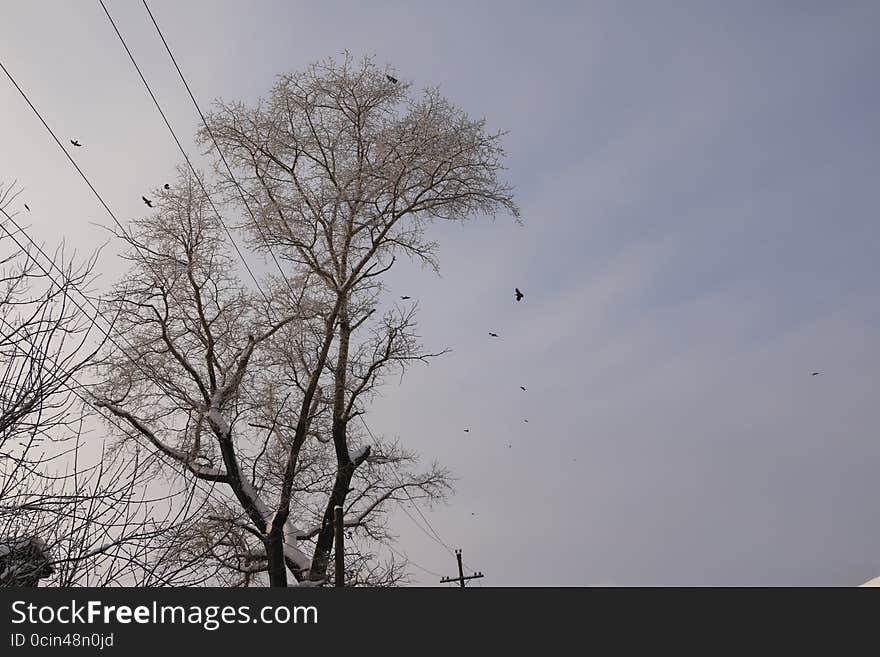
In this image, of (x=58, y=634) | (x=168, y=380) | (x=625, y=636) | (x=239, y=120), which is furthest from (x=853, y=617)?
(x=239, y=120)

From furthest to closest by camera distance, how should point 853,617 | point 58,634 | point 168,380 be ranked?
point 168,380
point 853,617
point 58,634

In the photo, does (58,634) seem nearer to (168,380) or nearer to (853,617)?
(853,617)

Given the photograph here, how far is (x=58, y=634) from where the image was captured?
3.81m

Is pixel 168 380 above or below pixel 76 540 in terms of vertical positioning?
above

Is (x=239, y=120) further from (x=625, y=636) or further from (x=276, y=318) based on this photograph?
(x=625, y=636)

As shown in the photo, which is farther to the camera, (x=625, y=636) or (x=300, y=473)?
(x=300, y=473)

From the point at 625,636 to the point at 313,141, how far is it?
12.7m

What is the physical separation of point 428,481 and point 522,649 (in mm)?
11279

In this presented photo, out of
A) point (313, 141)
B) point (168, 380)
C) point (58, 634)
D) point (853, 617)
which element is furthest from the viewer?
point (313, 141)

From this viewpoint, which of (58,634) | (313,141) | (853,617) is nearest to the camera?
(58,634)

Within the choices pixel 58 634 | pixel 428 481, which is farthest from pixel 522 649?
pixel 428 481

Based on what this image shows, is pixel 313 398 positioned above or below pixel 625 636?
above

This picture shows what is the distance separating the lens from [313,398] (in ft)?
46.1

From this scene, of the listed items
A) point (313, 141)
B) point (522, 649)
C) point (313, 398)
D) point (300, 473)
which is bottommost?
point (522, 649)
